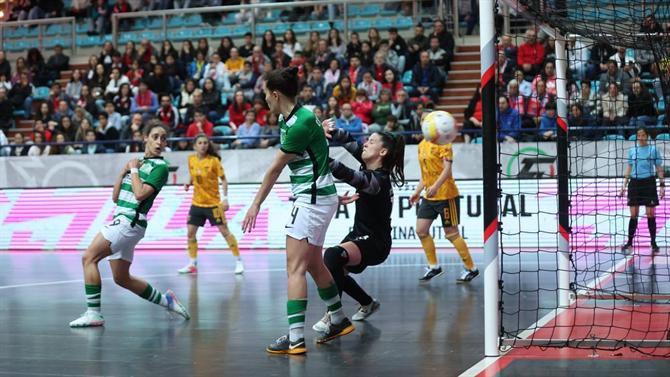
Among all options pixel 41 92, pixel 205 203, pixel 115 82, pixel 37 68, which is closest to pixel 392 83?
pixel 115 82

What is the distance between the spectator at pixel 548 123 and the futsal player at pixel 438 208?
6124mm

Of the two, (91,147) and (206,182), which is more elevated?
(91,147)

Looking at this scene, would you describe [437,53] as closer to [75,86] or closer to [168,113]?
[168,113]

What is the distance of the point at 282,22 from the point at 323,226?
19.3 m

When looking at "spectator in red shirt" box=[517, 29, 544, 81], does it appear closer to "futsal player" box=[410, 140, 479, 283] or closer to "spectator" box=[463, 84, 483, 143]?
"spectator" box=[463, 84, 483, 143]

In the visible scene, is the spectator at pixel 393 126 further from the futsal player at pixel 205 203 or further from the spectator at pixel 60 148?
the spectator at pixel 60 148

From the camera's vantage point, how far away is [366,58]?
74.9 ft

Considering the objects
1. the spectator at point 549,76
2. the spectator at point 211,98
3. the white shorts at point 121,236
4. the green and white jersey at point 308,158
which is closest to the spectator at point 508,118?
the spectator at point 549,76

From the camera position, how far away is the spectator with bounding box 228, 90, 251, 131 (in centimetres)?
2208

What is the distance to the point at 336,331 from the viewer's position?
25.9ft

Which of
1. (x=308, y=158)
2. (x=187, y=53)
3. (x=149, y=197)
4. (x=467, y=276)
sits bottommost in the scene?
(x=467, y=276)

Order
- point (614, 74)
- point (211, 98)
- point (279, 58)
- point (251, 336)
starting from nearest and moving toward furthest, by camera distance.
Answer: point (251, 336) → point (614, 74) → point (211, 98) → point (279, 58)

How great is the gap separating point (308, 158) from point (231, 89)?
669 inches

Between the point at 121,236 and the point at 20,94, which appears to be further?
the point at 20,94
